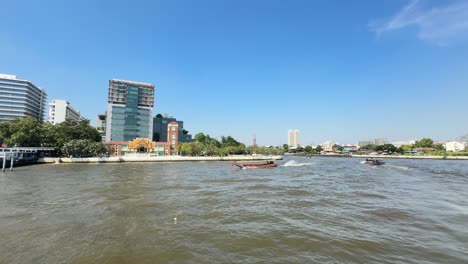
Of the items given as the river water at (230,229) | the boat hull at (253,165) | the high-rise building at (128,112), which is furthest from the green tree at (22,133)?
the river water at (230,229)

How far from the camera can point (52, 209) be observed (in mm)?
14156

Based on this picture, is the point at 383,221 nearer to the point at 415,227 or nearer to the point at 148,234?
the point at 415,227

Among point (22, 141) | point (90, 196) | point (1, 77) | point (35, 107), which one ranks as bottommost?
point (90, 196)

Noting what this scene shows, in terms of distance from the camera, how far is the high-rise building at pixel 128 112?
114m

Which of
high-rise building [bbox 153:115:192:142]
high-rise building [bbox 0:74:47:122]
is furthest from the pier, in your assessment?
high-rise building [bbox 153:115:192:142]

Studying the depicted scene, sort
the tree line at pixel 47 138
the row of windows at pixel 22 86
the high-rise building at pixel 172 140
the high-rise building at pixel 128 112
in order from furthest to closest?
1. the high-rise building at pixel 128 112
2. the row of windows at pixel 22 86
3. the high-rise building at pixel 172 140
4. the tree line at pixel 47 138

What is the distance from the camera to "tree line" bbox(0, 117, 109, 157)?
200ft

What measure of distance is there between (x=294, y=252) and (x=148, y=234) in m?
5.90

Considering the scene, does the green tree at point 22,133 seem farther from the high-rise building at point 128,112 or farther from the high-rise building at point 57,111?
the high-rise building at point 57,111

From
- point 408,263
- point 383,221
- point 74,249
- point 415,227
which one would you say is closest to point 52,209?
point 74,249

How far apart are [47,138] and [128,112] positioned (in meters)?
51.2

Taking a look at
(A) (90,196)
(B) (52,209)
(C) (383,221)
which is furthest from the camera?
(A) (90,196)

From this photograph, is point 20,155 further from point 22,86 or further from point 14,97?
point 22,86

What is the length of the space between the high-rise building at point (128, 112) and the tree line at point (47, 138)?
40.9 metres
